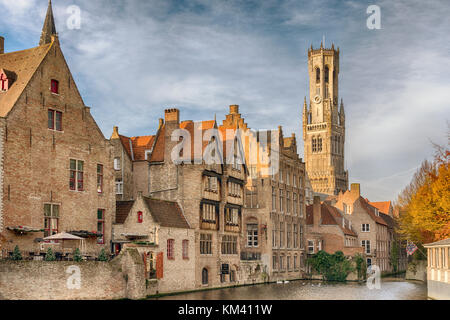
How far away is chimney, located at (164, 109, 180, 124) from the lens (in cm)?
5212

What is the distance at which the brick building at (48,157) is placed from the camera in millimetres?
38344

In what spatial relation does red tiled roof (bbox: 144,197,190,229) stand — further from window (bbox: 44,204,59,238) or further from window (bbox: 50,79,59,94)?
window (bbox: 50,79,59,94)

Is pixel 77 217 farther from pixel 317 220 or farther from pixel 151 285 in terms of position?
pixel 317 220

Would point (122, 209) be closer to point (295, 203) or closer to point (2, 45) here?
point (2, 45)

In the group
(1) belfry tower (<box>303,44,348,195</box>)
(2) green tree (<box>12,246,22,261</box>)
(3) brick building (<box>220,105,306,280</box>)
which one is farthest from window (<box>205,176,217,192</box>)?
(1) belfry tower (<box>303,44,348,195</box>)

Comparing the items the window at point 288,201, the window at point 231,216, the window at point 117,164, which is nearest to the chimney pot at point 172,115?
the window at point 117,164

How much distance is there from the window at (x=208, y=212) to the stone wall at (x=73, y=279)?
37.0ft

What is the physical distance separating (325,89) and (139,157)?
13351 centimetres

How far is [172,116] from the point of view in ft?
171

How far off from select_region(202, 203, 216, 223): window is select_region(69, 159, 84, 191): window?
10.9 metres

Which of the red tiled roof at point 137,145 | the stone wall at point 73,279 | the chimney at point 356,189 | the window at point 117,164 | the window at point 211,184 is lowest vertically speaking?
the stone wall at point 73,279

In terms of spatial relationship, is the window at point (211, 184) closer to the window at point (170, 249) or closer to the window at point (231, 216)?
the window at point (231, 216)

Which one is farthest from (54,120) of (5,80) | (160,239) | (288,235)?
(288,235)
